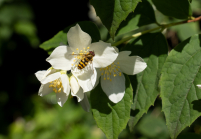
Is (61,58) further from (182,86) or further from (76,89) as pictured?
(182,86)

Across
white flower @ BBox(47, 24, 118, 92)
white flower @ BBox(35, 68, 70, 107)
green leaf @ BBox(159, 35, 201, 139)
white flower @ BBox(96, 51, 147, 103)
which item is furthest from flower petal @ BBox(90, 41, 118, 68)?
green leaf @ BBox(159, 35, 201, 139)

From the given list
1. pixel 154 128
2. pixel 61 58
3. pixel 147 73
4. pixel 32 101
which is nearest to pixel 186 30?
pixel 154 128

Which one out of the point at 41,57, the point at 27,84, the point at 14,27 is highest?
the point at 14,27

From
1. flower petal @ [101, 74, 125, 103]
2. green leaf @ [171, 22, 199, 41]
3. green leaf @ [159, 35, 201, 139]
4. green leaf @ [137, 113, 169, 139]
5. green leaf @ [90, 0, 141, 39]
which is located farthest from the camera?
green leaf @ [171, 22, 199, 41]

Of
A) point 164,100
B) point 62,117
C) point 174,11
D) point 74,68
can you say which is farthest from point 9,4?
point 164,100

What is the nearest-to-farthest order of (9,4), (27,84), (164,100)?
(164,100)
(9,4)
(27,84)

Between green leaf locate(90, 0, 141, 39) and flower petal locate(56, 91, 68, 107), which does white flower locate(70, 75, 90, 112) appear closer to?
flower petal locate(56, 91, 68, 107)

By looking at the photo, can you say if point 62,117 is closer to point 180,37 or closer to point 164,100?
point 180,37
